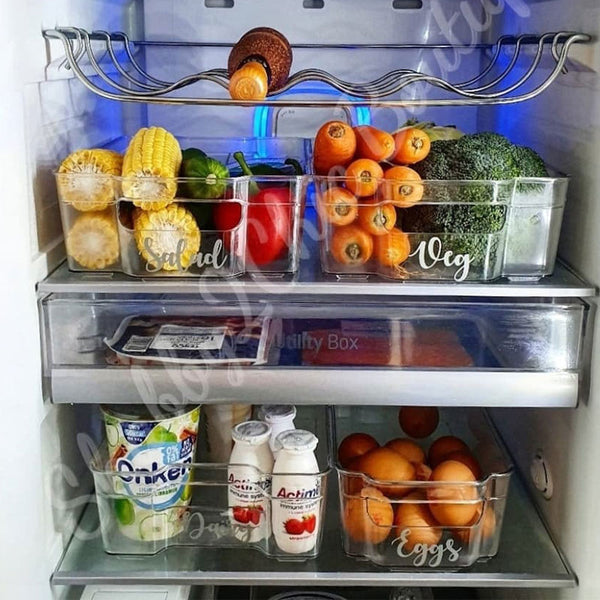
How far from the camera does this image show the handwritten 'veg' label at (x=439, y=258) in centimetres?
112

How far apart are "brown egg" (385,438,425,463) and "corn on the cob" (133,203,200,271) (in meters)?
0.49

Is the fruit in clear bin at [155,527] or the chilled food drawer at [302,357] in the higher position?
the chilled food drawer at [302,357]

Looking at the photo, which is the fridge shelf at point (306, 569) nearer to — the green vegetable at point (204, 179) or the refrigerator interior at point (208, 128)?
the refrigerator interior at point (208, 128)

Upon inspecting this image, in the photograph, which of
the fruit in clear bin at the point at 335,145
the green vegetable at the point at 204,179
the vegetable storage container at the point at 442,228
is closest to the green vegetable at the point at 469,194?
the vegetable storage container at the point at 442,228

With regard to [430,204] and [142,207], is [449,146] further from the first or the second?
[142,207]

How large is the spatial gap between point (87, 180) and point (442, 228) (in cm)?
49

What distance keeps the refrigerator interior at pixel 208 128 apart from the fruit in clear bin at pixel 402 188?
0.25m

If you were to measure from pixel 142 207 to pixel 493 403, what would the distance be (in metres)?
0.56

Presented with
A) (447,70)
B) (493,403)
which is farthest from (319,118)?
(493,403)

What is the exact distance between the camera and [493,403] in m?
1.13

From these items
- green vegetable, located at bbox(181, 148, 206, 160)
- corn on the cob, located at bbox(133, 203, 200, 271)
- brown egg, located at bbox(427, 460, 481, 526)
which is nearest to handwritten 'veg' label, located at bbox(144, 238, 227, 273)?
corn on the cob, located at bbox(133, 203, 200, 271)

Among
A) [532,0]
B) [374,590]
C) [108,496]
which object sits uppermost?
[532,0]

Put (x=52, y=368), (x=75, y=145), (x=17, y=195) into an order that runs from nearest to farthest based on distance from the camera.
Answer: (x=17, y=195)
(x=52, y=368)
(x=75, y=145)

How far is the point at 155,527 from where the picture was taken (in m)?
1.21
